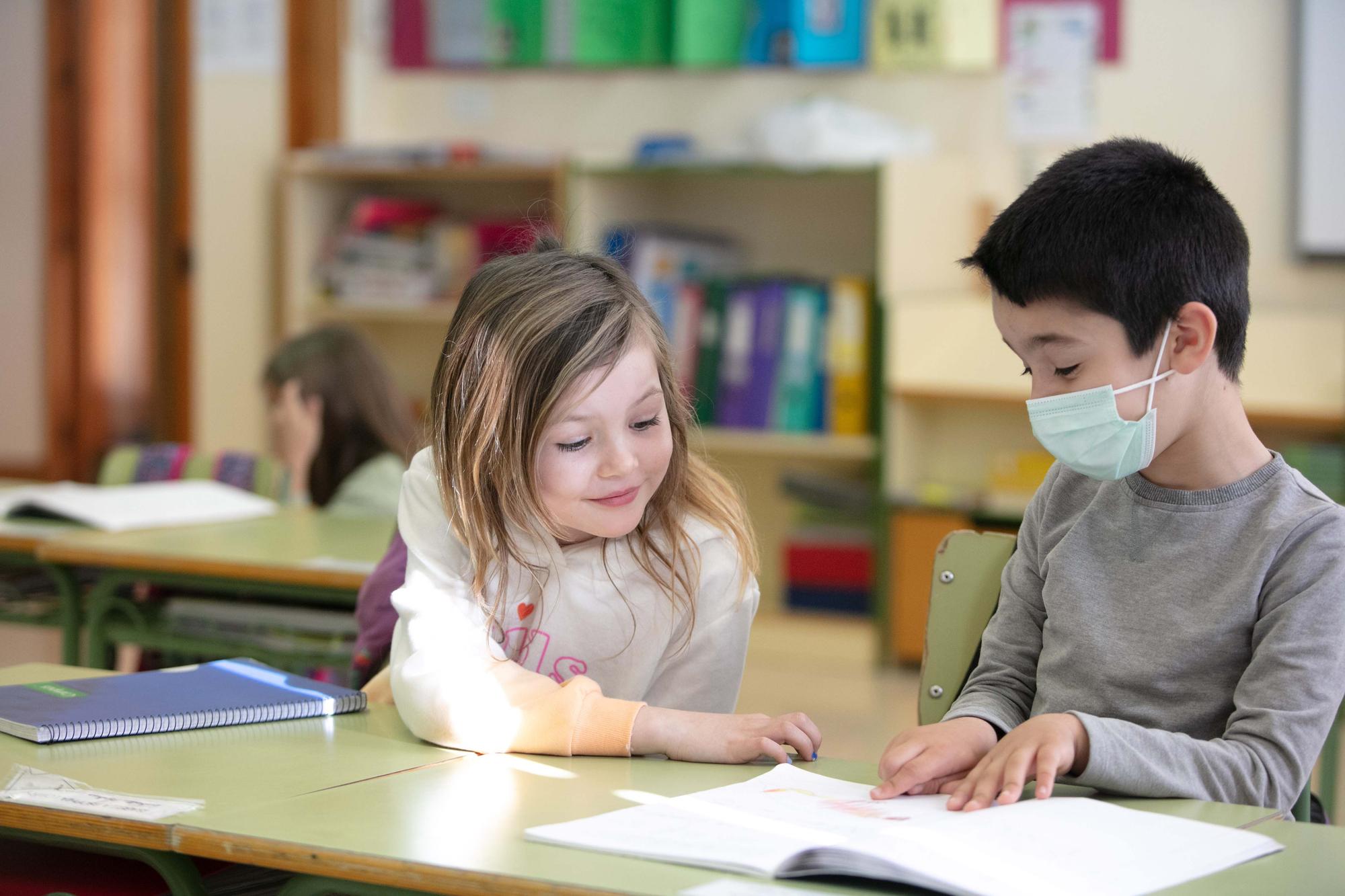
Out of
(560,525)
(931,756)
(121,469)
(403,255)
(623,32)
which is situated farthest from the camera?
(403,255)

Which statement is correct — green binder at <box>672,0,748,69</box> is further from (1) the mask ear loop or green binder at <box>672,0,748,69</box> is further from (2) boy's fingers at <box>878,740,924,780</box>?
(2) boy's fingers at <box>878,740,924,780</box>

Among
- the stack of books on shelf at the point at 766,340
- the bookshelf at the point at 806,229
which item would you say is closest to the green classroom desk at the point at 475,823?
the bookshelf at the point at 806,229

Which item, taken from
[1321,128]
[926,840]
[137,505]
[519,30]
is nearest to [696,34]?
[519,30]

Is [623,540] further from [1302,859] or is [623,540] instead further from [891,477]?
[891,477]

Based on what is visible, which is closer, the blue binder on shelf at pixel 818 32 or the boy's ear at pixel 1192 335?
the boy's ear at pixel 1192 335

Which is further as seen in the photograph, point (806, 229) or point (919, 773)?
point (806, 229)

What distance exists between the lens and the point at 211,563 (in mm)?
2193

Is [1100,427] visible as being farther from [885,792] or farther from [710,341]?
[710,341]

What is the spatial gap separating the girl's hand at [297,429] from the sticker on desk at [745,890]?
7.09 ft

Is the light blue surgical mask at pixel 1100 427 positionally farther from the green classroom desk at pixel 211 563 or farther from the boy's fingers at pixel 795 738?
the green classroom desk at pixel 211 563

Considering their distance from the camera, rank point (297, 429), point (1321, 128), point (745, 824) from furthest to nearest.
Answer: point (1321, 128) < point (297, 429) < point (745, 824)

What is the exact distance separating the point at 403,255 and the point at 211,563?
7.68 feet

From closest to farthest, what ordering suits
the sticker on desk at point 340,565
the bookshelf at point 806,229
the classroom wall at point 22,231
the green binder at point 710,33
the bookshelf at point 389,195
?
1. the sticker on desk at point 340,565
2. the bookshelf at point 806,229
3. the green binder at point 710,33
4. the bookshelf at point 389,195
5. the classroom wall at point 22,231

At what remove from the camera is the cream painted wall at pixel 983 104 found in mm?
3814
